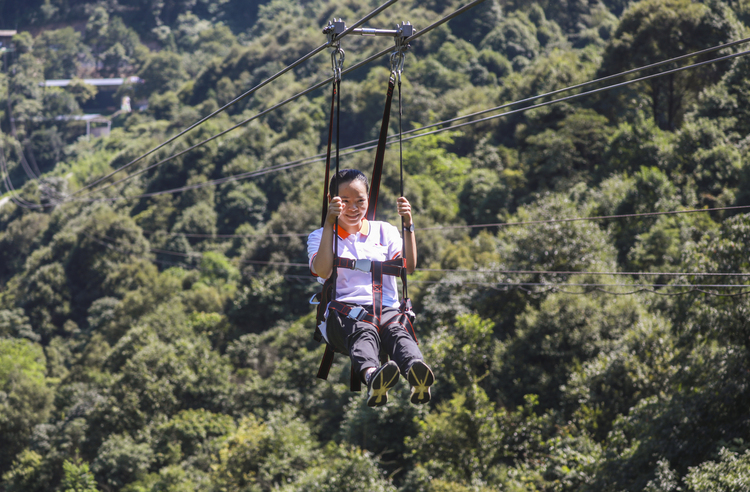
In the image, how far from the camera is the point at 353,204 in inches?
179

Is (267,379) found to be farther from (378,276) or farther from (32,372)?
(378,276)

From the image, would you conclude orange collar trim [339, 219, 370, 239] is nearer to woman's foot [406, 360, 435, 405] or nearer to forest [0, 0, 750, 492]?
woman's foot [406, 360, 435, 405]

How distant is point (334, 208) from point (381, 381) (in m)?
1.17

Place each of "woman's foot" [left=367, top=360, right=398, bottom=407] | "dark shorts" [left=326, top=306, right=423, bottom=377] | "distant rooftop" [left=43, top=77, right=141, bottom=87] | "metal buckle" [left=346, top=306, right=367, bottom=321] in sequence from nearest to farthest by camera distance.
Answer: "woman's foot" [left=367, top=360, right=398, bottom=407]
"dark shorts" [left=326, top=306, right=423, bottom=377]
"metal buckle" [left=346, top=306, right=367, bottom=321]
"distant rooftop" [left=43, top=77, right=141, bottom=87]

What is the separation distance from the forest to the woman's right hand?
11.4 feet

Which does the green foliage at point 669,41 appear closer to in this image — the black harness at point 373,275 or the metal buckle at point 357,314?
the black harness at point 373,275

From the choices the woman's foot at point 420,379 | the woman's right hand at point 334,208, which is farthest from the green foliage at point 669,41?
the woman's foot at point 420,379

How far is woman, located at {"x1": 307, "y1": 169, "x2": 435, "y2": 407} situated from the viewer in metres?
4.09

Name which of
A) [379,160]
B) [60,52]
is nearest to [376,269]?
[379,160]

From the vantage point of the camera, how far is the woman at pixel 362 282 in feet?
13.4

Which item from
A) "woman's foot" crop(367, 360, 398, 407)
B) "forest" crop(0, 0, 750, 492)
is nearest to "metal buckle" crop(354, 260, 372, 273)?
"woman's foot" crop(367, 360, 398, 407)

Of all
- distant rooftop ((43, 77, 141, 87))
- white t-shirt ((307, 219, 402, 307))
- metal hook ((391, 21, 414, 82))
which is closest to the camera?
white t-shirt ((307, 219, 402, 307))

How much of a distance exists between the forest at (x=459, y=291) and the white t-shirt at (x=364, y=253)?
10.2 feet

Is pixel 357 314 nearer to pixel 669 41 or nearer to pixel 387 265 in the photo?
pixel 387 265
